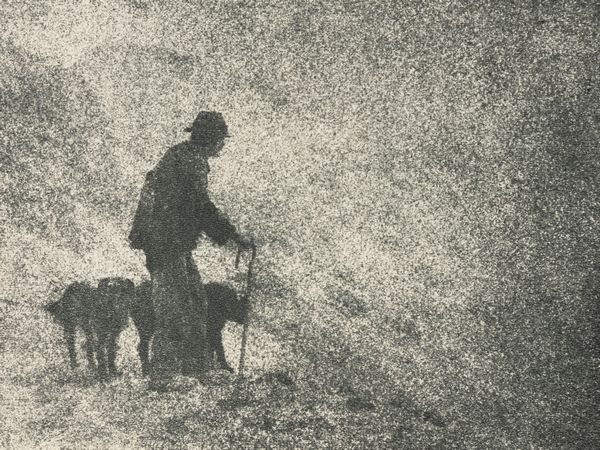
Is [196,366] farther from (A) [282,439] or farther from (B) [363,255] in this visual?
(B) [363,255]

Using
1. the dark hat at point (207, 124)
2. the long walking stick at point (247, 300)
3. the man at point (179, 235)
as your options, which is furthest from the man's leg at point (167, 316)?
the dark hat at point (207, 124)

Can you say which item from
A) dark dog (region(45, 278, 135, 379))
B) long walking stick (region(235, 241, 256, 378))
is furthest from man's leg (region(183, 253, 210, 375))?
dark dog (region(45, 278, 135, 379))

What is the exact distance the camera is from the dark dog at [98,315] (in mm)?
→ 2420

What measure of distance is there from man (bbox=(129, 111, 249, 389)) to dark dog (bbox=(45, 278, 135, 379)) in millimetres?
155

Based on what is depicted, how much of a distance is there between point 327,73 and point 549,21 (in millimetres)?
1049

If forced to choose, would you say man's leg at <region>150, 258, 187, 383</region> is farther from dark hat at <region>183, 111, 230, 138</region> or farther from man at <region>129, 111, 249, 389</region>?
dark hat at <region>183, 111, 230, 138</region>

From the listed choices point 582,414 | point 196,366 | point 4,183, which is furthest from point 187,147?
point 582,414

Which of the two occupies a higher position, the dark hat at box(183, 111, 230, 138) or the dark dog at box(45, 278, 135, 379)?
the dark hat at box(183, 111, 230, 138)

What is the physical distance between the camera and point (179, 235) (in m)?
2.47

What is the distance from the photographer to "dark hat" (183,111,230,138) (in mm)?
2469

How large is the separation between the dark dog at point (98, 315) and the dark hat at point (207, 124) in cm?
74

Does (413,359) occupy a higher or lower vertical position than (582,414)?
higher

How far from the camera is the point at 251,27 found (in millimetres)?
Result: 2516

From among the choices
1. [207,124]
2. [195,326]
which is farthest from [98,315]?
[207,124]
